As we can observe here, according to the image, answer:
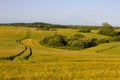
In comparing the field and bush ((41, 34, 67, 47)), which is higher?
the field

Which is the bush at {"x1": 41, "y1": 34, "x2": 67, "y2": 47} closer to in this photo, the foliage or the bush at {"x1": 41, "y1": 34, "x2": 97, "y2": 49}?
the bush at {"x1": 41, "y1": 34, "x2": 97, "y2": 49}

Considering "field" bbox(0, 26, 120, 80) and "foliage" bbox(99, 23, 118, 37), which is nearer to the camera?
"field" bbox(0, 26, 120, 80)

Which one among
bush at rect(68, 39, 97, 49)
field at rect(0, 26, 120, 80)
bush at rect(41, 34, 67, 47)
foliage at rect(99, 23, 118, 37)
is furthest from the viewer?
foliage at rect(99, 23, 118, 37)

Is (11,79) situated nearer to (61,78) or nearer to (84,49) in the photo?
(61,78)

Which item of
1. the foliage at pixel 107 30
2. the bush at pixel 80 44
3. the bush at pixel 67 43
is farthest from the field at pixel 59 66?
the foliage at pixel 107 30

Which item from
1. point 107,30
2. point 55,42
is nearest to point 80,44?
point 55,42

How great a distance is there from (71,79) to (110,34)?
11587 centimetres

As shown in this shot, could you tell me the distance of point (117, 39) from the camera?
103062 mm

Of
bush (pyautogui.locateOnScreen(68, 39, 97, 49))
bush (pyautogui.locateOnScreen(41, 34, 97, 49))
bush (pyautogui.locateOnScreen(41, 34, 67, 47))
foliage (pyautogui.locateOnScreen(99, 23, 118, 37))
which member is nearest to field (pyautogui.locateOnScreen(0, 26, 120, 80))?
bush (pyautogui.locateOnScreen(68, 39, 97, 49))

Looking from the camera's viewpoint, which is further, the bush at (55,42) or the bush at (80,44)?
the bush at (55,42)

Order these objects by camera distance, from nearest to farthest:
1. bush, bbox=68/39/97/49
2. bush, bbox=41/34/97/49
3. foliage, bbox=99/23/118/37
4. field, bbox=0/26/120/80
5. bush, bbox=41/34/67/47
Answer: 1. field, bbox=0/26/120/80
2. bush, bbox=68/39/97/49
3. bush, bbox=41/34/97/49
4. bush, bbox=41/34/67/47
5. foliage, bbox=99/23/118/37

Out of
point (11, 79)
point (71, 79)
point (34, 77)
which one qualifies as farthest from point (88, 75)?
point (11, 79)

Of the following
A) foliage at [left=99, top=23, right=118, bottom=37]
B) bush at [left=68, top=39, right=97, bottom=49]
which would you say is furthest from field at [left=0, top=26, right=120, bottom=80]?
foliage at [left=99, top=23, right=118, bottom=37]

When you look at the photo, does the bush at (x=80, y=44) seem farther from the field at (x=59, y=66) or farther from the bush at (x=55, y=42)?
the field at (x=59, y=66)
